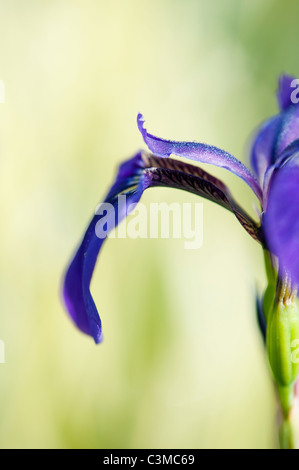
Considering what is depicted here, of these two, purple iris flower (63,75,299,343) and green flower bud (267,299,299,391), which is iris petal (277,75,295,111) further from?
green flower bud (267,299,299,391)

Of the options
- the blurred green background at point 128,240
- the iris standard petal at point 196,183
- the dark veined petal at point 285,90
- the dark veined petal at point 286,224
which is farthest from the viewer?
the blurred green background at point 128,240

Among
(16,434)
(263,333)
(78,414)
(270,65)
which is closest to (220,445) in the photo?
(78,414)

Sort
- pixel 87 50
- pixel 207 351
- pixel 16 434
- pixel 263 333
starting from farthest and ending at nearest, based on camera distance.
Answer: pixel 87 50
pixel 207 351
pixel 16 434
pixel 263 333

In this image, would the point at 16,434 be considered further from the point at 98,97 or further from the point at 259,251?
the point at 98,97

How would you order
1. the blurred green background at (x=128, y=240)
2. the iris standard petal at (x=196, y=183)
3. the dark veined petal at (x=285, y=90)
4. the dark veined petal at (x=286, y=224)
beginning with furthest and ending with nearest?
the blurred green background at (x=128, y=240)
the dark veined petal at (x=285, y=90)
the iris standard petal at (x=196, y=183)
the dark veined petal at (x=286, y=224)

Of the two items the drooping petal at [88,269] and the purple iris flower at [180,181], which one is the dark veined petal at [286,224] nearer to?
the purple iris flower at [180,181]

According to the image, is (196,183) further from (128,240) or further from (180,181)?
(128,240)

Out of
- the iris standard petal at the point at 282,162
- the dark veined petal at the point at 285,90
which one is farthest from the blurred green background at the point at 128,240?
the iris standard petal at the point at 282,162

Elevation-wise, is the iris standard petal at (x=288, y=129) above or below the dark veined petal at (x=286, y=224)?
above
